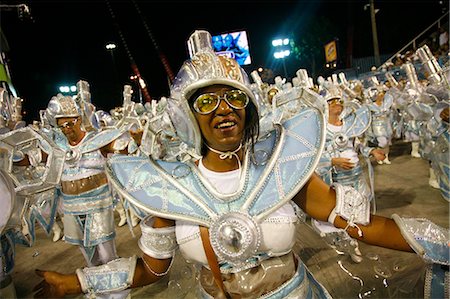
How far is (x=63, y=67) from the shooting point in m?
25.5

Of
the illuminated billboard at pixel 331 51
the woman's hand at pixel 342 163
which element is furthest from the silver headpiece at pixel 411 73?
the illuminated billboard at pixel 331 51

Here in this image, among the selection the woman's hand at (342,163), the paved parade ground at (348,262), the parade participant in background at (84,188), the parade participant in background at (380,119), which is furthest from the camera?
the parade participant in background at (380,119)

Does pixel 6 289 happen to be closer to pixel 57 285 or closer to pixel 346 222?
pixel 57 285

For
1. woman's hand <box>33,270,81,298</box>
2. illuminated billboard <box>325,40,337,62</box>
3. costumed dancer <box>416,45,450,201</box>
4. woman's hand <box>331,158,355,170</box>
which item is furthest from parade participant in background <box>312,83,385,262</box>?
illuminated billboard <box>325,40,337,62</box>

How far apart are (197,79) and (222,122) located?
0.21m

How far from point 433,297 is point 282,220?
2.35 ft

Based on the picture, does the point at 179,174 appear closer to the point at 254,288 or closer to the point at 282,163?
the point at 282,163

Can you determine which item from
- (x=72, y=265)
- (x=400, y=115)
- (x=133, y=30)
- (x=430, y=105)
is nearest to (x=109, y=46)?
(x=133, y=30)

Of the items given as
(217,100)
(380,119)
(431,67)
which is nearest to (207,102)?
(217,100)

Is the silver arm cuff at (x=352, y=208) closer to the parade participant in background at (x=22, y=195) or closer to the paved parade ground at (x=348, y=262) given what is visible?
the parade participant in background at (x=22, y=195)

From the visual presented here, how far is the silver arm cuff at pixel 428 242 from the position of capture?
1.56m

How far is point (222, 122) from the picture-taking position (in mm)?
1699

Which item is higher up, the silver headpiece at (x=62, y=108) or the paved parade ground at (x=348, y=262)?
the silver headpiece at (x=62, y=108)

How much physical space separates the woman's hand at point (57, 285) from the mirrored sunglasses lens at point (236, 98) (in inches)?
40.7
